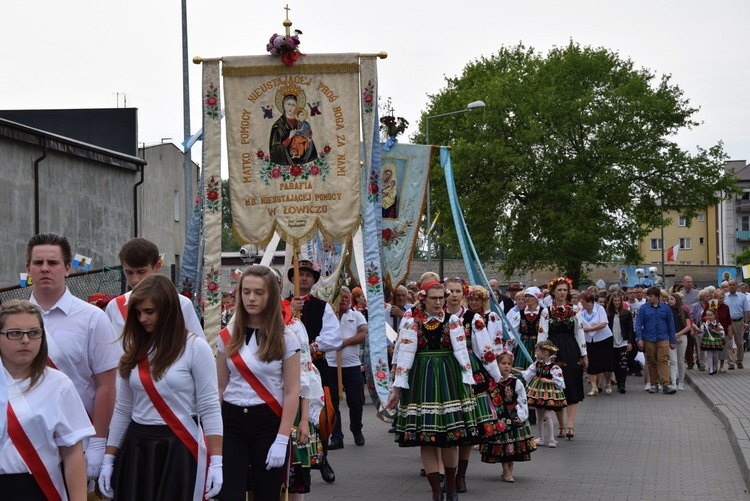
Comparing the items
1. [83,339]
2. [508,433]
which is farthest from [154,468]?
[508,433]

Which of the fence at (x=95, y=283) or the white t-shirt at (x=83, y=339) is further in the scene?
the fence at (x=95, y=283)

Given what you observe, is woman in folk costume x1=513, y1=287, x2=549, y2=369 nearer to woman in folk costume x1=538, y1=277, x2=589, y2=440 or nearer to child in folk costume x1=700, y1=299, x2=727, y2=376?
woman in folk costume x1=538, y1=277, x2=589, y2=440

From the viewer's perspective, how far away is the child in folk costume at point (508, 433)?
10.7 meters

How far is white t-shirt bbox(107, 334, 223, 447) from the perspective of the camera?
5.34 meters

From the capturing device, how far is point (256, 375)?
6367mm

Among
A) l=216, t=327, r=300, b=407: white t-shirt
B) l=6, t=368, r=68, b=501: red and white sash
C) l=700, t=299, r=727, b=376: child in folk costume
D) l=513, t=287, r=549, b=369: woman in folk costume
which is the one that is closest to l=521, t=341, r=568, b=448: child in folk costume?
l=513, t=287, r=549, b=369: woman in folk costume

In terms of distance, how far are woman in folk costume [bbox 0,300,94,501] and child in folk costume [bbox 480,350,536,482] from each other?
250 inches

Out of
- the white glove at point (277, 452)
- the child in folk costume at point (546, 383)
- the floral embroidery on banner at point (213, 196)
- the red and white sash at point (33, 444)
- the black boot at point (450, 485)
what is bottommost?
the black boot at point (450, 485)

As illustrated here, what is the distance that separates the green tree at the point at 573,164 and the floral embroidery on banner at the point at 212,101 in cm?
3438

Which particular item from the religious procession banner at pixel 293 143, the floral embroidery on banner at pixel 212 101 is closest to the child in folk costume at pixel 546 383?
the religious procession banner at pixel 293 143

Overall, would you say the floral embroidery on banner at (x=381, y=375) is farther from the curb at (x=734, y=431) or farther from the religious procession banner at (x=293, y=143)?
the curb at (x=734, y=431)

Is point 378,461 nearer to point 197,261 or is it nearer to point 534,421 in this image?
point 197,261

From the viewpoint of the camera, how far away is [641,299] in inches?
974

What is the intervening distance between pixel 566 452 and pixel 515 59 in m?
41.5
